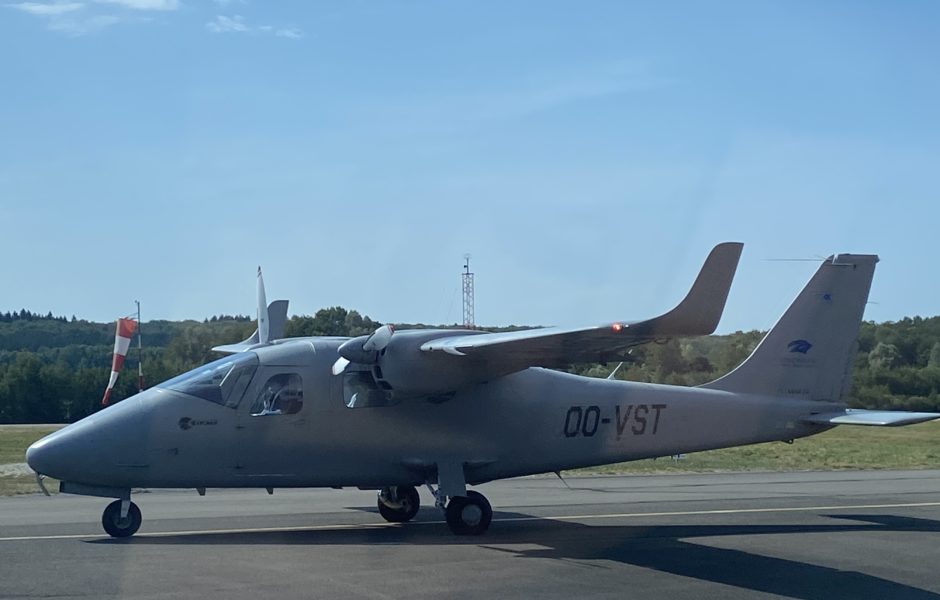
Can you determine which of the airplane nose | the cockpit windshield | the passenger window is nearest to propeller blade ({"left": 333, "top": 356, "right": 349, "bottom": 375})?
the passenger window

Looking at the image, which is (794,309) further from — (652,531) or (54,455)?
(54,455)

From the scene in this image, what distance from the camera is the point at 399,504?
16547mm

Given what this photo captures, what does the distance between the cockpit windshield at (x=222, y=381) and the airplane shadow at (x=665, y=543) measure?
189 centimetres

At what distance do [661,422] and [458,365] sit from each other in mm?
3795

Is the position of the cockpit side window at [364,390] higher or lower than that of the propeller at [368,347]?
lower

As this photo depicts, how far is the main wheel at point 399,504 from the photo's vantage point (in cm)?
1655

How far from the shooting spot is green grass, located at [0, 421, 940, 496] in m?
28.4

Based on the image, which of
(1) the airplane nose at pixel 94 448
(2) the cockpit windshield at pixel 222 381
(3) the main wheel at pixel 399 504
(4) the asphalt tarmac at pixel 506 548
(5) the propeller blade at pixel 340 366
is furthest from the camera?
(3) the main wheel at pixel 399 504

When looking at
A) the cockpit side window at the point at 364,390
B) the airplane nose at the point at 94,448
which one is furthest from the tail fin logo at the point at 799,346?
the airplane nose at the point at 94,448

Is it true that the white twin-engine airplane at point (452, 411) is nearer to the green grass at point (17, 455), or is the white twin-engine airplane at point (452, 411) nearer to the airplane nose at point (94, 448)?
the airplane nose at point (94, 448)

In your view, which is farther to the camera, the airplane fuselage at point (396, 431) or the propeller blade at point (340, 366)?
the propeller blade at point (340, 366)

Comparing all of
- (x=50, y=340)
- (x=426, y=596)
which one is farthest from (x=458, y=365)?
(x=50, y=340)

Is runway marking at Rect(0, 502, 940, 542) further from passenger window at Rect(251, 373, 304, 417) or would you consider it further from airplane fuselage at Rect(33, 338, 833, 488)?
passenger window at Rect(251, 373, 304, 417)

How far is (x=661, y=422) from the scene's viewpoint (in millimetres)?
16562
